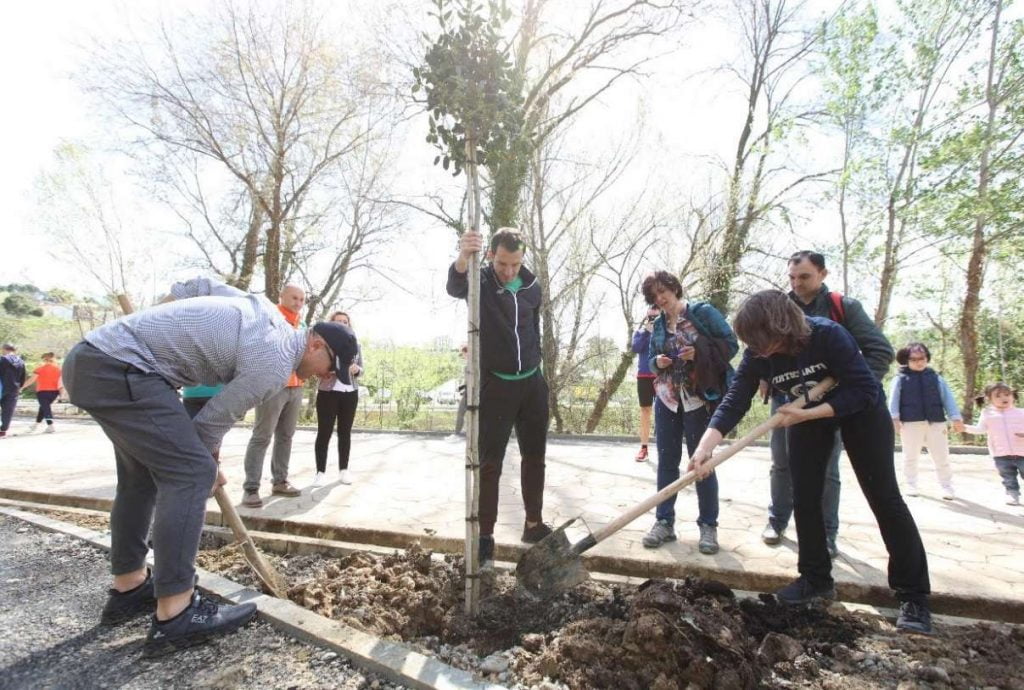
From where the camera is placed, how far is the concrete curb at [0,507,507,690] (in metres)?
1.95

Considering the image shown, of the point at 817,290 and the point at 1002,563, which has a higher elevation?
the point at 817,290

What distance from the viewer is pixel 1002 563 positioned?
315 centimetres

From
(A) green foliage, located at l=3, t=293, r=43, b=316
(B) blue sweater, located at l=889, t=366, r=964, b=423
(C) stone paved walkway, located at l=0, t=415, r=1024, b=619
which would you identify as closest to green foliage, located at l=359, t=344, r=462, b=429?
(C) stone paved walkway, located at l=0, t=415, r=1024, b=619

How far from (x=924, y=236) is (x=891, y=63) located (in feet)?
14.3

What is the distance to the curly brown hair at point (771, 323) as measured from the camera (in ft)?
7.89

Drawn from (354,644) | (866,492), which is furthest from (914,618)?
(354,644)

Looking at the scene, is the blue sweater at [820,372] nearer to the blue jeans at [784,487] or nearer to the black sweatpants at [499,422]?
the blue jeans at [784,487]

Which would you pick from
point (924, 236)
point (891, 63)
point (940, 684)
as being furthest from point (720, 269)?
point (940, 684)

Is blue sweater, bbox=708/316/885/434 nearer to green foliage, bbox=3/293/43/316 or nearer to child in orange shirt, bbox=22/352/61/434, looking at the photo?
child in orange shirt, bbox=22/352/61/434

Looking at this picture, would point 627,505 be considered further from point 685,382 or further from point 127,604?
point 127,604

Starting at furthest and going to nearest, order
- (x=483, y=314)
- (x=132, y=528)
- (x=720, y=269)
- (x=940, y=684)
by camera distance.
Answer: (x=720, y=269)
(x=483, y=314)
(x=132, y=528)
(x=940, y=684)

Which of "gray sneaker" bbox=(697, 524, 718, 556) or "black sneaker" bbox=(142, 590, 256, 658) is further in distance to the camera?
"gray sneaker" bbox=(697, 524, 718, 556)

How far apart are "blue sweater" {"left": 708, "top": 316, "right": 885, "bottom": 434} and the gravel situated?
79.4 inches

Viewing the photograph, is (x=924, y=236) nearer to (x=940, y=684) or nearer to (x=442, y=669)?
(x=940, y=684)
